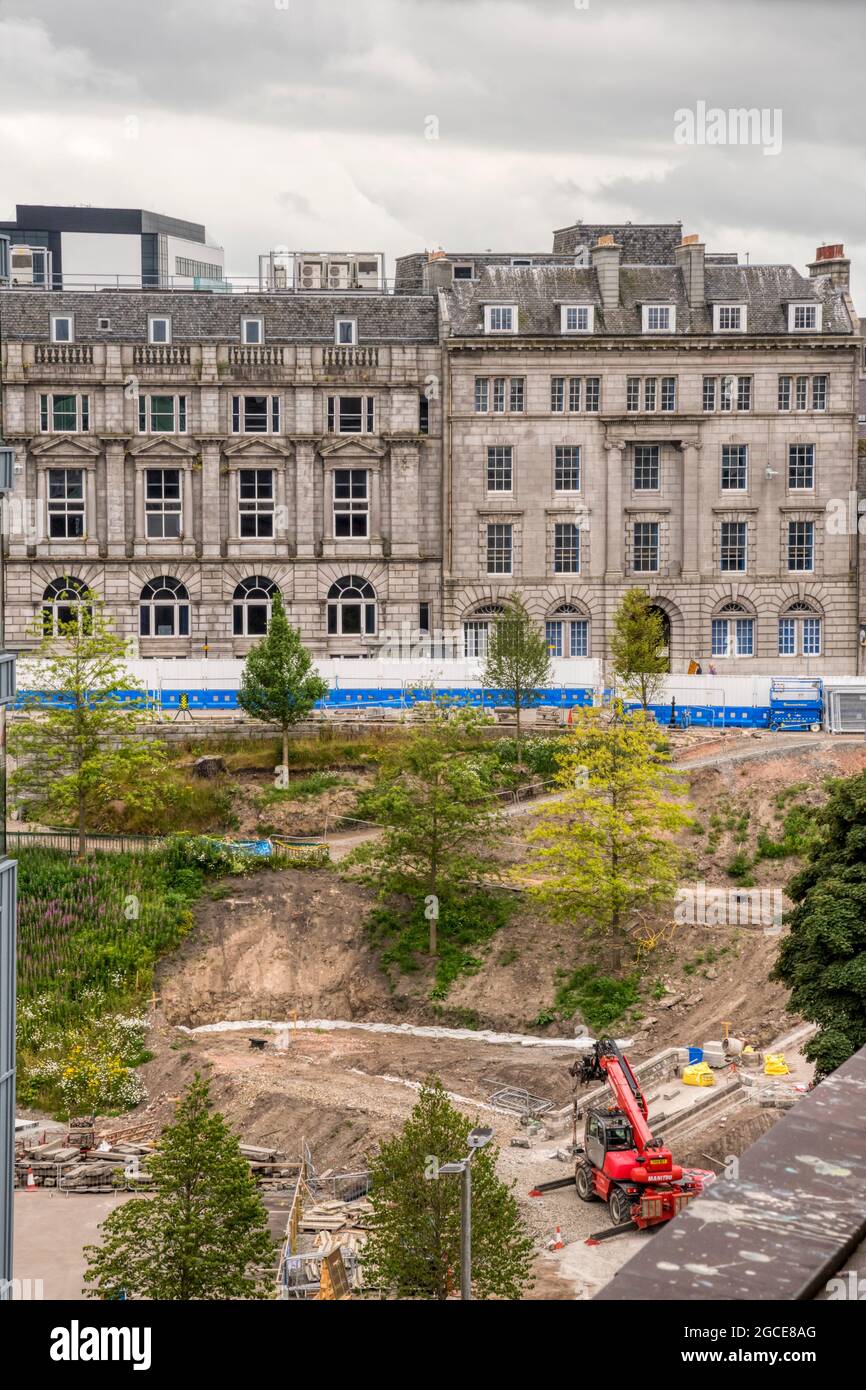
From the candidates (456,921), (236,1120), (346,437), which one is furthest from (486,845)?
(346,437)

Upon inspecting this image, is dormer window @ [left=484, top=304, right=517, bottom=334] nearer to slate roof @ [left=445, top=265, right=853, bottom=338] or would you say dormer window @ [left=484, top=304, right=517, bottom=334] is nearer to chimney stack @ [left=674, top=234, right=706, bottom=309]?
slate roof @ [left=445, top=265, right=853, bottom=338]

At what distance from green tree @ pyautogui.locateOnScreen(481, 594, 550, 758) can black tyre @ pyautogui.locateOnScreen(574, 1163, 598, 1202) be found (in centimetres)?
2934

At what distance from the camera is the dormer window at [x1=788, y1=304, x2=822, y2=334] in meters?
78.9

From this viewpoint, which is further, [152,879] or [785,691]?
[785,691]

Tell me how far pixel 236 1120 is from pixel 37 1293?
1280 cm

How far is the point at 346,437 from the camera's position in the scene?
78.4 m

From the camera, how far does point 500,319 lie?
78.9 meters

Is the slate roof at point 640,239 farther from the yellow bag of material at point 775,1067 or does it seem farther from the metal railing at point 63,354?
the yellow bag of material at point 775,1067

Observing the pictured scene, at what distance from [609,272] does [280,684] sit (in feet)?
96.8

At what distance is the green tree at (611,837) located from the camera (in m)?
50.3

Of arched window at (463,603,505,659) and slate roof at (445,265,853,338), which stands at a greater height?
slate roof at (445,265,853,338)

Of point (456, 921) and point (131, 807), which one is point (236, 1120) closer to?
point (456, 921)

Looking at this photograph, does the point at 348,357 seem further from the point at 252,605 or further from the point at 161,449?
the point at 252,605

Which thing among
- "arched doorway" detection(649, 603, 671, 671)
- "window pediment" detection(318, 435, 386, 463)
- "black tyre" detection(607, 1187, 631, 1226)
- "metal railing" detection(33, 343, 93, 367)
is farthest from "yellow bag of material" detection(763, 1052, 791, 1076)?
"metal railing" detection(33, 343, 93, 367)
